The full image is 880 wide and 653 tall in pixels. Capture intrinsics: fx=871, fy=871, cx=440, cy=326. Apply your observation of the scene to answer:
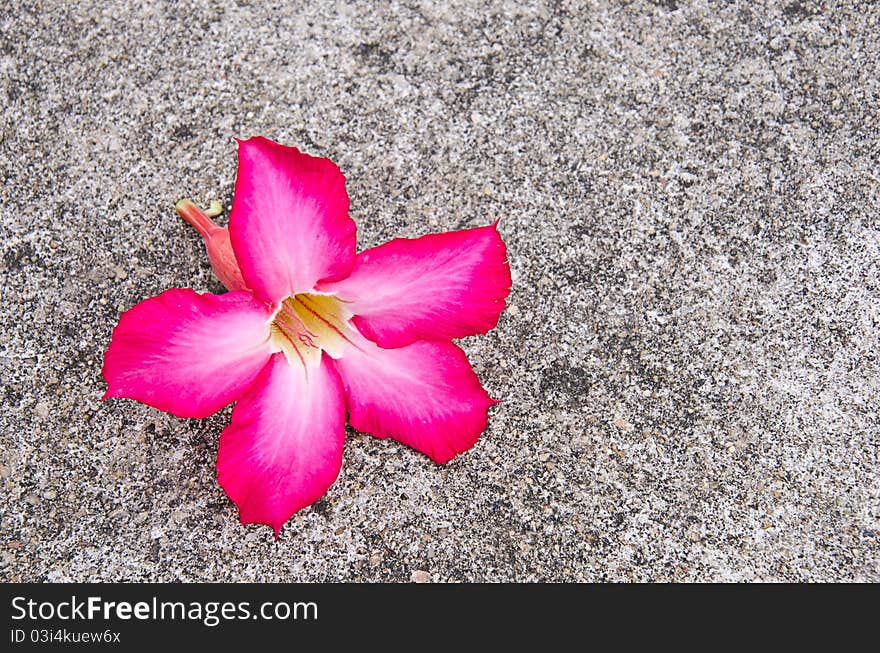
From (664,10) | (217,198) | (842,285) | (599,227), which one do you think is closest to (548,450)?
(599,227)

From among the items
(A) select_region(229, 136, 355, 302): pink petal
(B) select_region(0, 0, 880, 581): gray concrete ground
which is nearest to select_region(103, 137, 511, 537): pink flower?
(A) select_region(229, 136, 355, 302): pink petal

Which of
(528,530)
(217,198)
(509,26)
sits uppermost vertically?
(509,26)

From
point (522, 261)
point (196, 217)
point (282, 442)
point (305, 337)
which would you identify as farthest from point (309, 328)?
point (522, 261)

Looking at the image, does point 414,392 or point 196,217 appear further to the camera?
point 196,217

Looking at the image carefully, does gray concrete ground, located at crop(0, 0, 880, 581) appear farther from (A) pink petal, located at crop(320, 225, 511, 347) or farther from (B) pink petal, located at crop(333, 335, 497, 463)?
(A) pink petal, located at crop(320, 225, 511, 347)

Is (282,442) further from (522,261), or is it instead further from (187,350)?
(522,261)

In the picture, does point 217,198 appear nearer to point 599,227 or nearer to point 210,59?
point 210,59

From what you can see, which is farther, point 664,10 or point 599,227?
point 664,10
